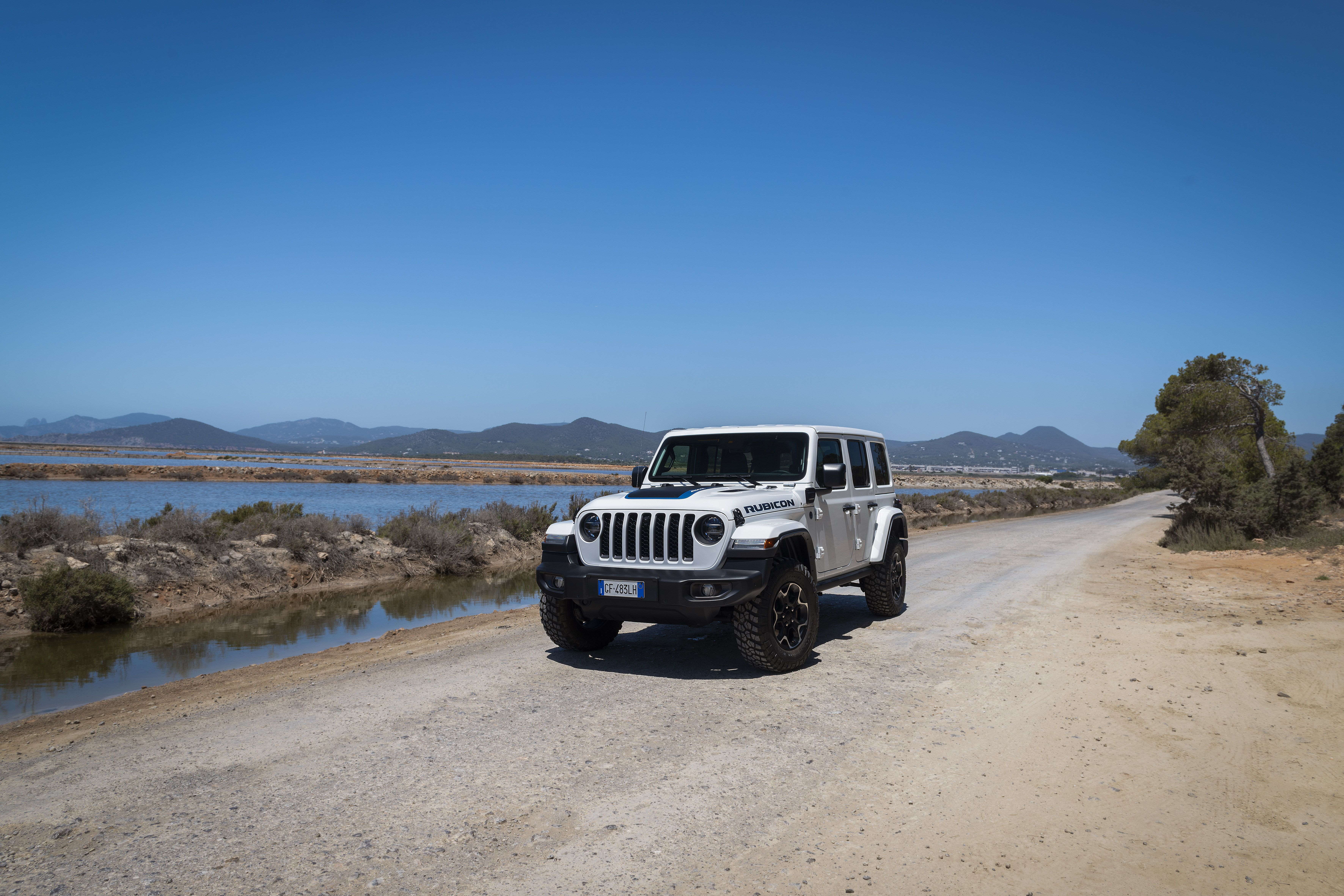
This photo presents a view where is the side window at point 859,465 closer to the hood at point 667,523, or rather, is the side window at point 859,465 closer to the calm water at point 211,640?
the hood at point 667,523

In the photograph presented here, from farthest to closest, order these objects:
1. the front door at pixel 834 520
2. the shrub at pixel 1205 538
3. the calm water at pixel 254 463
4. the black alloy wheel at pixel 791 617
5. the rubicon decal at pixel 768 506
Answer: the calm water at pixel 254 463 → the shrub at pixel 1205 538 → the front door at pixel 834 520 → the black alloy wheel at pixel 791 617 → the rubicon decal at pixel 768 506

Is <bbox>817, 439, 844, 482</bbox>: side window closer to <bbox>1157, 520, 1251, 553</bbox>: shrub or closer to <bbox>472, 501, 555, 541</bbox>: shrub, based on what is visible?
<bbox>1157, 520, 1251, 553</bbox>: shrub

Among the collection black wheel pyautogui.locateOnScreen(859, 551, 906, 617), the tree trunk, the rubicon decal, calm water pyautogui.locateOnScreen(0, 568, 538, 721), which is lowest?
calm water pyautogui.locateOnScreen(0, 568, 538, 721)

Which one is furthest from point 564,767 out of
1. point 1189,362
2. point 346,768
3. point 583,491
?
point 583,491

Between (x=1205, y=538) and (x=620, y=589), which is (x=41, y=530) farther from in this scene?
(x=1205, y=538)

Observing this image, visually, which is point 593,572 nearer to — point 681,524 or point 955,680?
point 681,524

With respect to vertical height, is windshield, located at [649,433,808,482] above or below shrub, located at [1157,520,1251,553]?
above

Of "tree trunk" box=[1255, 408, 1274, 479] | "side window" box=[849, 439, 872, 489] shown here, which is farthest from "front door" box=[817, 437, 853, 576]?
"tree trunk" box=[1255, 408, 1274, 479]

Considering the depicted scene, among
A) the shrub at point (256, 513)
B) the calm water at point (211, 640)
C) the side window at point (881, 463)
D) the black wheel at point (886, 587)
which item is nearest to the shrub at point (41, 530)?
the shrub at point (256, 513)

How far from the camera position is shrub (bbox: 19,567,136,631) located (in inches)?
454

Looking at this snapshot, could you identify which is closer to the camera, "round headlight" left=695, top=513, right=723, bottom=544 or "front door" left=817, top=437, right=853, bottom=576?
"round headlight" left=695, top=513, right=723, bottom=544

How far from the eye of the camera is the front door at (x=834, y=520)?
819 cm

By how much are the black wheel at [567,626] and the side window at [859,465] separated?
3.39 metres

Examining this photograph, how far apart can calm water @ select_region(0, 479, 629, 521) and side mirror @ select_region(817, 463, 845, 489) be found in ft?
39.2
